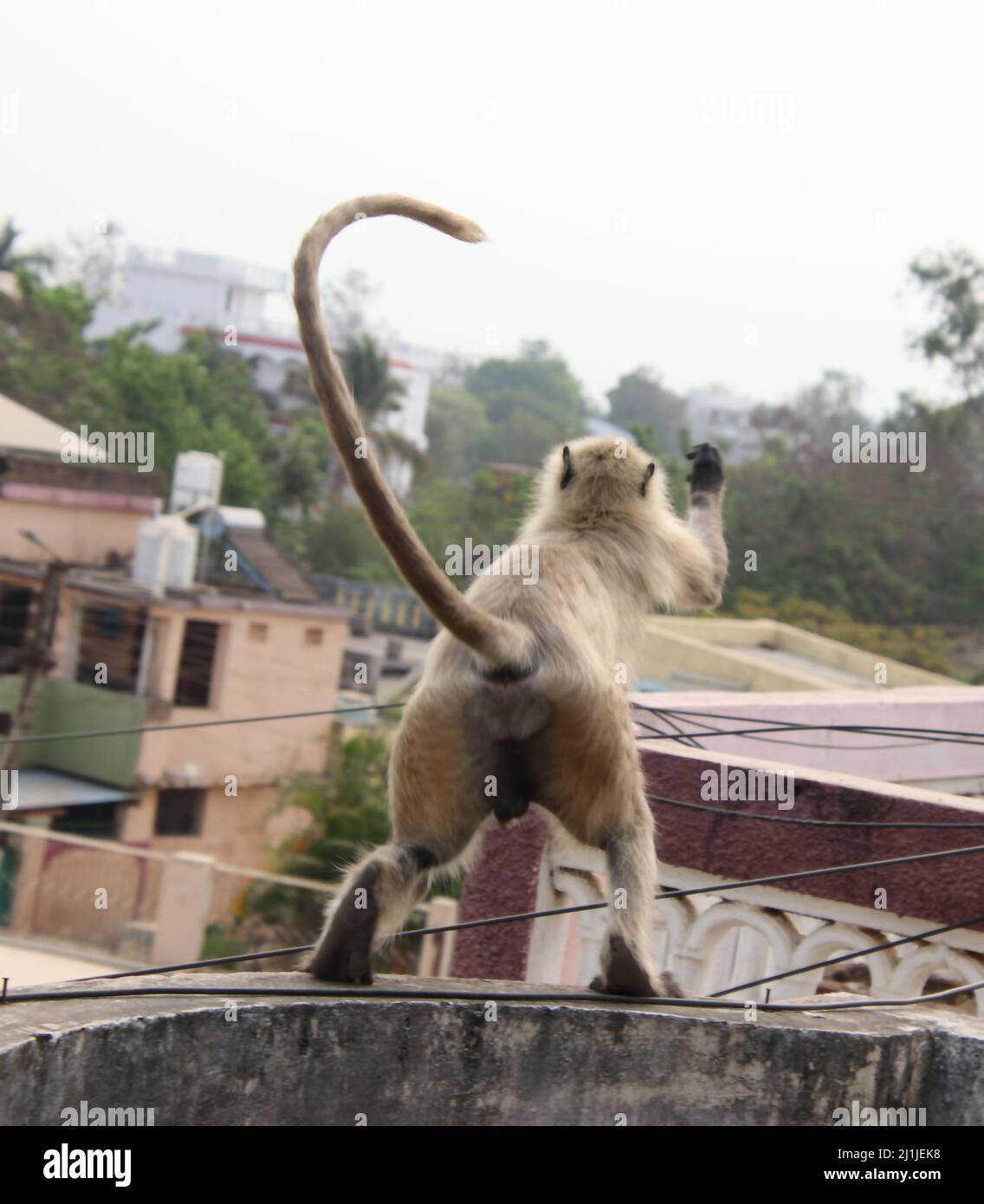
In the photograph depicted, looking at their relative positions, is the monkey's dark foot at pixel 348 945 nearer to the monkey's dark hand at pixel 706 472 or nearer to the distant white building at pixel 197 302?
the monkey's dark hand at pixel 706 472

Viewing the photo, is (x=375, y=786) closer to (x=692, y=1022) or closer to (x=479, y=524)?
(x=479, y=524)

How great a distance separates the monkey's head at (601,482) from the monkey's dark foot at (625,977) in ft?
3.47

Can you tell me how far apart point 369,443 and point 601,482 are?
114 cm

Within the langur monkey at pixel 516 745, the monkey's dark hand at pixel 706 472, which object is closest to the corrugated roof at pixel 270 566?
the monkey's dark hand at pixel 706 472

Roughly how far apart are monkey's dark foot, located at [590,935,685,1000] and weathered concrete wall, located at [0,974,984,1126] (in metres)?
0.15

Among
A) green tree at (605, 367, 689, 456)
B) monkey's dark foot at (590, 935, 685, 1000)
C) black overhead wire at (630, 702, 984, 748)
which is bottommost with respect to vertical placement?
monkey's dark foot at (590, 935, 685, 1000)

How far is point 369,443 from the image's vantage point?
267 centimetres

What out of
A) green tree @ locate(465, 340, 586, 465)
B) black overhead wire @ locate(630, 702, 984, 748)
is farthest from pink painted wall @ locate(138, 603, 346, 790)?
green tree @ locate(465, 340, 586, 465)

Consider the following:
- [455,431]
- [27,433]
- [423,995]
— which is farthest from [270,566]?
[455,431]

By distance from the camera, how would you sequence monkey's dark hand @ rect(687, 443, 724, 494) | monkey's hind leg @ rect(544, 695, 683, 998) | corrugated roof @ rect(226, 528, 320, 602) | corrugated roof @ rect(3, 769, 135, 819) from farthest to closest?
corrugated roof @ rect(226, 528, 320, 602) < corrugated roof @ rect(3, 769, 135, 819) < monkey's dark hand @ rect(687, 443, 724, 494) < monkey's hind leg @ rect(544, 695, 683, 998)

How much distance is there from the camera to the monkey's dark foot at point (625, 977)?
10.1ft

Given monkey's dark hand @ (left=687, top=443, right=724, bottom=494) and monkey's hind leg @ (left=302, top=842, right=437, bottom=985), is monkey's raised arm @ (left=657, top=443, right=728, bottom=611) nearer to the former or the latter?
monkey's dark hand @ (left=687, top=443, right=724, bottom=494)

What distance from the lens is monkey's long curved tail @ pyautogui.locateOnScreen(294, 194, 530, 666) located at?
2.61 m

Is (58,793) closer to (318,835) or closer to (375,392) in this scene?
(318,835)
